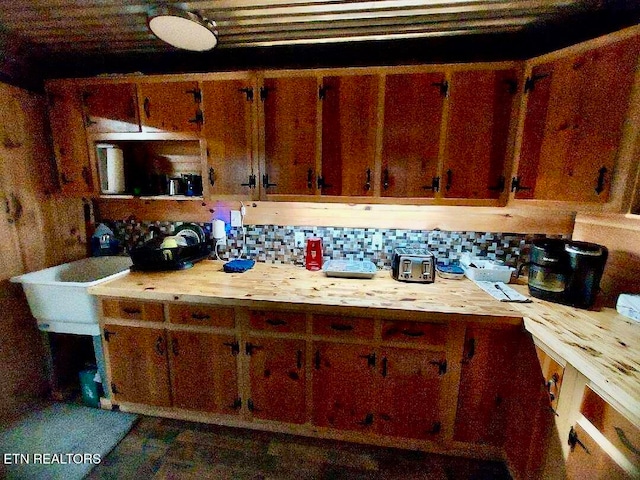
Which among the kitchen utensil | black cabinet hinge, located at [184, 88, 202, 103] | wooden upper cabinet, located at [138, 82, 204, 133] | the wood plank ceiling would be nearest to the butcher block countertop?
the kitchen utensil

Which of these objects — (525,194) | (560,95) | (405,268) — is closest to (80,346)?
(405,268)

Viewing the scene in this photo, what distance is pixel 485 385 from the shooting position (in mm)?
1562

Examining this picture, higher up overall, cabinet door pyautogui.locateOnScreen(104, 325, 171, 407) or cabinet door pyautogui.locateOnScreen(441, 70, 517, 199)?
cabinet door pyautogui.locateOnScreen(441, 70, 517, 199)

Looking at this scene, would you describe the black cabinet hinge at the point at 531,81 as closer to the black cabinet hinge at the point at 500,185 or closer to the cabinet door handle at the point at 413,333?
the black cabinet hinge at the point at 500,185

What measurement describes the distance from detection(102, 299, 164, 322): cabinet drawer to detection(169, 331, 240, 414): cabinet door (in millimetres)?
159

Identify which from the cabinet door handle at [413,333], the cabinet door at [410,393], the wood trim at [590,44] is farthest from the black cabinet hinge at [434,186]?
the cabinet door at [410,393]

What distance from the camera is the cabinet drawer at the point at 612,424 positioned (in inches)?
35.2

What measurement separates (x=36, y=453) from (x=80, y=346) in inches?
32.0

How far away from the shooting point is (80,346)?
2.35 metres

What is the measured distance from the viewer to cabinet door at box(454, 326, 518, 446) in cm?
151

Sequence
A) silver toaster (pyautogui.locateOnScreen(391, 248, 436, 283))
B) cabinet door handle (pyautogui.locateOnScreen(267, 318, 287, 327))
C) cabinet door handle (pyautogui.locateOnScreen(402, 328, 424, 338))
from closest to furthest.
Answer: cabinet door handle (pyautogui.locateOnScreen(402, 328, 424, 338))
cabinet door handle (pyautogui.locateOnScreen(267, 318, 287, 327))
silver toaster (pyautogui.locateOnScreen(391, 248, 436, 283))

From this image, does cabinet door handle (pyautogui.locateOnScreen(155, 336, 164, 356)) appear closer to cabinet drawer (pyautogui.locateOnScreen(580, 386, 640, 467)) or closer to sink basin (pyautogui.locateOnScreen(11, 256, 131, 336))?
sink basin (pyautogui.locateOnScreen(11, 256, 131, 336))

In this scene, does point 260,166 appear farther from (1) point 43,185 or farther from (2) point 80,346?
(2) point 80,346

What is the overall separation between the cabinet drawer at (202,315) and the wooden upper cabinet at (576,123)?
186cm
